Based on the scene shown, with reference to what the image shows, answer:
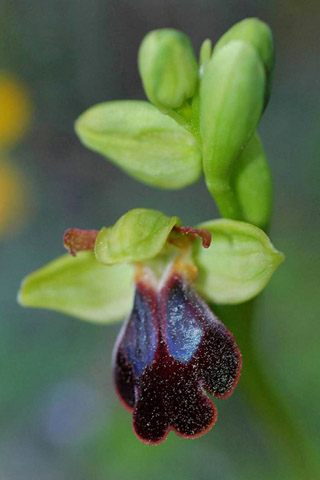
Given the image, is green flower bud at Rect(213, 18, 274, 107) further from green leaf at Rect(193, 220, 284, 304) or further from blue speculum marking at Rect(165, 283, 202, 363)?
blue speculum marking at Rect(165, 283, 202, 363)

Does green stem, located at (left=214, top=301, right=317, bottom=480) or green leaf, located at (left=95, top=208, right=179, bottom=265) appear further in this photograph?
green stem, located at (left=214, top=301, right=317, bottom=480)

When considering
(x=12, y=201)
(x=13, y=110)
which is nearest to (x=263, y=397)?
(x=12, y=201)

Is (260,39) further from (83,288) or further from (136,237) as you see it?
(83,288)

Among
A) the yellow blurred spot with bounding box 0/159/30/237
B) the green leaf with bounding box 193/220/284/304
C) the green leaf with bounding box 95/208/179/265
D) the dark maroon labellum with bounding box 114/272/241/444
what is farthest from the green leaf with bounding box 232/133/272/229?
the yellow blurred spot with bounding box 0/159/30/237

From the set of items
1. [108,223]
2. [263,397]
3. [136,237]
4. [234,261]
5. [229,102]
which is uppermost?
[229,102]

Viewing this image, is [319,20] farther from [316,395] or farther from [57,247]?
[316,395]

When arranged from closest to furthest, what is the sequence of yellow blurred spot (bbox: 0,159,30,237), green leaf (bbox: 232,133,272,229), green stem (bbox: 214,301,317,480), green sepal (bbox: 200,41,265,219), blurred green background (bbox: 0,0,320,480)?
green sepal (bbox: 200,41,265,219), green leaf (bbox: 232,133,272,229), green stem (bbox: 214,301,317,480), blurred green background (bbox: 0,0,320,480), yellow blurred spot (bbox: 0,159,30,237)
